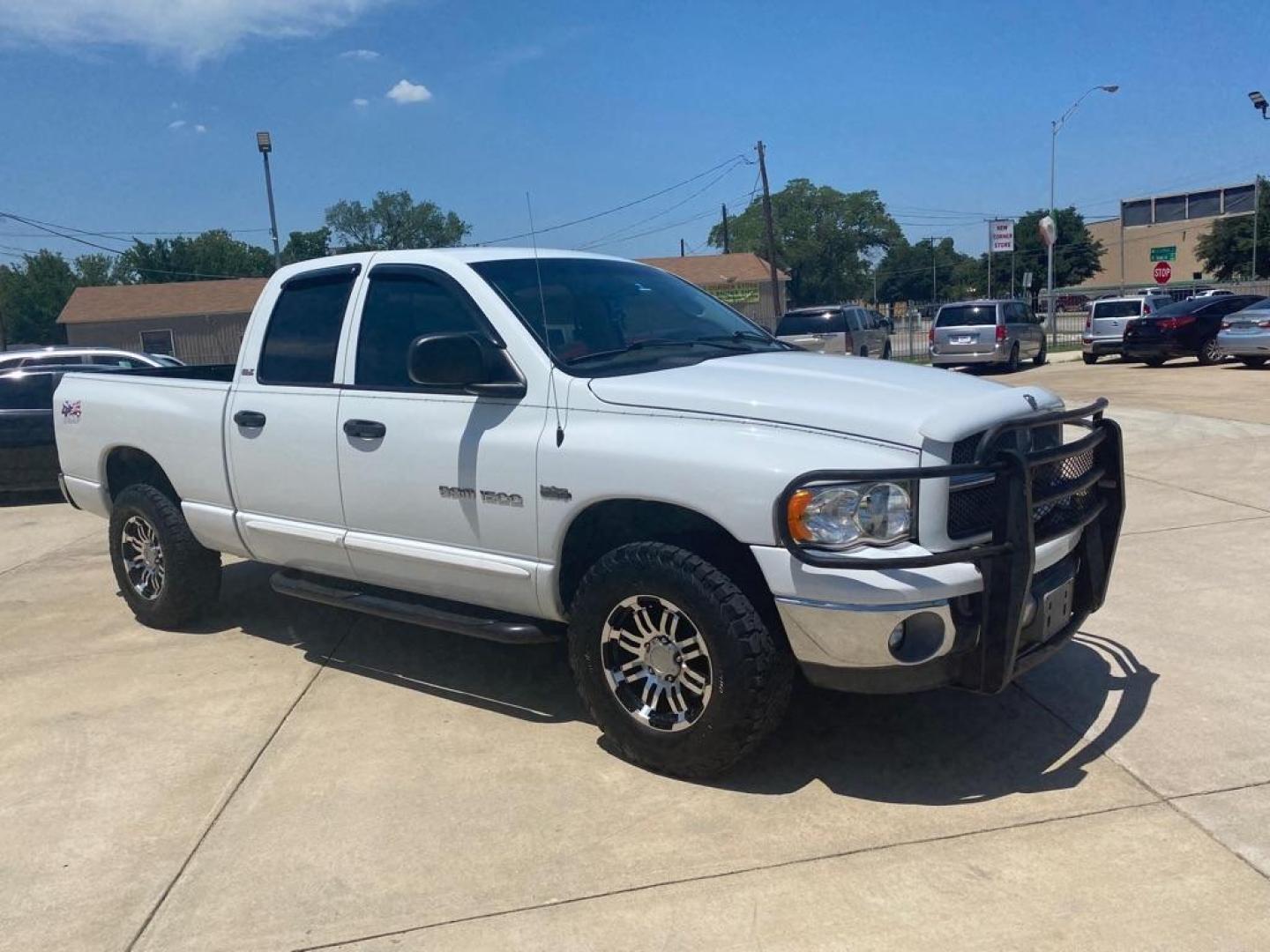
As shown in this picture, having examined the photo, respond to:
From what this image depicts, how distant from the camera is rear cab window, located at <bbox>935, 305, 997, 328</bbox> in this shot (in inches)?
963

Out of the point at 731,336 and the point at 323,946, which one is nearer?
the point at 323,946

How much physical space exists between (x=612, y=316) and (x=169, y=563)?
2.96 m

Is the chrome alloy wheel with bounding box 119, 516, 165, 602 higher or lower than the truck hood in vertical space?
lower

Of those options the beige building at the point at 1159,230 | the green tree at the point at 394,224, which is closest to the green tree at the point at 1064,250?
the beige building at the point at 1159,230

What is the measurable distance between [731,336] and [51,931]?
137 inches

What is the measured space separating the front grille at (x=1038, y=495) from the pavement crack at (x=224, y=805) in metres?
2.77

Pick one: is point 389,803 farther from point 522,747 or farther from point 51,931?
point 51,931

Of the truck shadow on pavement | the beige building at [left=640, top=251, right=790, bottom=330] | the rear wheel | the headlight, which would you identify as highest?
the beige building at [left=640, top=251, right=790, bottom=330]

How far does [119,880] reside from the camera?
354 cm

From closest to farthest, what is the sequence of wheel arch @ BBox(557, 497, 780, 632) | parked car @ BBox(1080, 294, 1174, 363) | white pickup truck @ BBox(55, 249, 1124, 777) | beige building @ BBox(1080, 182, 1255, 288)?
white pickup truck @ BBox(55, 249, 1124, 777) < wheel arch @ BBox(557, 497, 780, 632) < parked car @ BBox(1080, 294, 1174, 363) < beige building @ BBox(1080, 182, 1255, 288)

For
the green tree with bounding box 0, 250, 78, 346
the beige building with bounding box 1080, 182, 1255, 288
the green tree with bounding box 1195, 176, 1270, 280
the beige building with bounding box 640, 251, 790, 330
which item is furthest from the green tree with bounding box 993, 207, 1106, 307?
the green tree with bounding box 0, 250, 78, 346

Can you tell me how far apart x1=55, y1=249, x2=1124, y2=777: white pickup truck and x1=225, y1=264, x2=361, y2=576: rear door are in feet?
0.05

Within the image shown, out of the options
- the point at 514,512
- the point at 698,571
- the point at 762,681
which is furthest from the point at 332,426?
the point at 762,681

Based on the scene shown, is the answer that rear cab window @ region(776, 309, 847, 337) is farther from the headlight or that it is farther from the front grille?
the headlight
